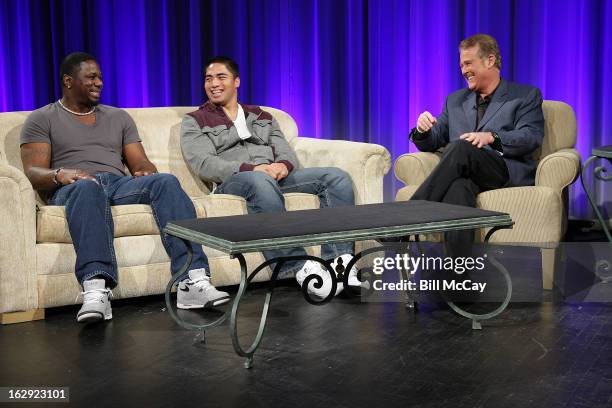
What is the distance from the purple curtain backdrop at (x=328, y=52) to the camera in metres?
5.52

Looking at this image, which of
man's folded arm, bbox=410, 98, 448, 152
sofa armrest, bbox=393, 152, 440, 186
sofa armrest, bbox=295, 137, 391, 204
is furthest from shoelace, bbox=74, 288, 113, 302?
man's folded arm, bbox=410, 98, 448, 152

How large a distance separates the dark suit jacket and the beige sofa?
36 centimetres

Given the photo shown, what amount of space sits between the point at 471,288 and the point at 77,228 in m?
1.56

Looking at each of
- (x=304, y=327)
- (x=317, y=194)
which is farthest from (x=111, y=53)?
(x=304, y=327)

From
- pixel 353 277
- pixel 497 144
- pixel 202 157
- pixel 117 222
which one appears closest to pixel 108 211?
pixel 117 222

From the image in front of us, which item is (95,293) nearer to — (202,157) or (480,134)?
(202,157)

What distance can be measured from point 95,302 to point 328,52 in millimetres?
3086

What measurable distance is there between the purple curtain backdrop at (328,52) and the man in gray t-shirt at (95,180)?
5.66 ft

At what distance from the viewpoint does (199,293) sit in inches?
144

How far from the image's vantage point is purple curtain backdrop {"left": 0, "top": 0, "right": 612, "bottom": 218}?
552cm

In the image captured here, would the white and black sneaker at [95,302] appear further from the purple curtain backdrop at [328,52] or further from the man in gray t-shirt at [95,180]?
the purple curtain backdrop at [328,52]

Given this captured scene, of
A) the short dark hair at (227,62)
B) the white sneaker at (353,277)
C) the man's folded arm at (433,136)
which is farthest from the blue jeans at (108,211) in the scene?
the man's folded arm at (433,136)

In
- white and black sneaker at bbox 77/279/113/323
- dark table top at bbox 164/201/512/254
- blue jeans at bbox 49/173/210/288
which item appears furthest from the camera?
blue jeans at bbox 49/173/210/288

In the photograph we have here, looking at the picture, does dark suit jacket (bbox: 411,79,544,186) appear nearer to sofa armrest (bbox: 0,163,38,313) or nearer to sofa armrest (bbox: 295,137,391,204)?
sofa armrest (bbox: 295,137,391,204)
